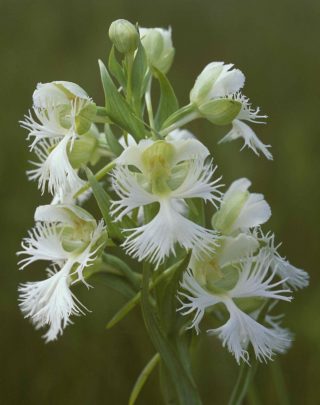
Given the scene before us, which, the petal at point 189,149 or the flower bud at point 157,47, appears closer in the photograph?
the petal at point 189,149

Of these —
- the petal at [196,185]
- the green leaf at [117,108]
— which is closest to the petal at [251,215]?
the petal at [196,185]

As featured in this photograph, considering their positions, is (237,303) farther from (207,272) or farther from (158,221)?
(158,221)

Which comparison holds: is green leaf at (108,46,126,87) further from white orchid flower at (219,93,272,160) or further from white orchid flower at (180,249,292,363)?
white orchid flower at (180,249,292,363)

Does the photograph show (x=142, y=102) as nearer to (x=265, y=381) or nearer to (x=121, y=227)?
(x=121, y=227)

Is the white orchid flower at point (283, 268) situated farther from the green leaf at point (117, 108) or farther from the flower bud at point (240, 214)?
the green leaf at point (117, 108)

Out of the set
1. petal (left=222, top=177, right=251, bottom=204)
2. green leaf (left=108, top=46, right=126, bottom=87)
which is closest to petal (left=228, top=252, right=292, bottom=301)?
petal (left=222, top=177, right=251, bottom=204)

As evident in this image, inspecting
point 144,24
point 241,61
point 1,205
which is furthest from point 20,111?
point 241,61

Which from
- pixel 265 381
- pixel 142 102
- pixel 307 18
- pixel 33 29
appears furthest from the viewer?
pixel 307 18
